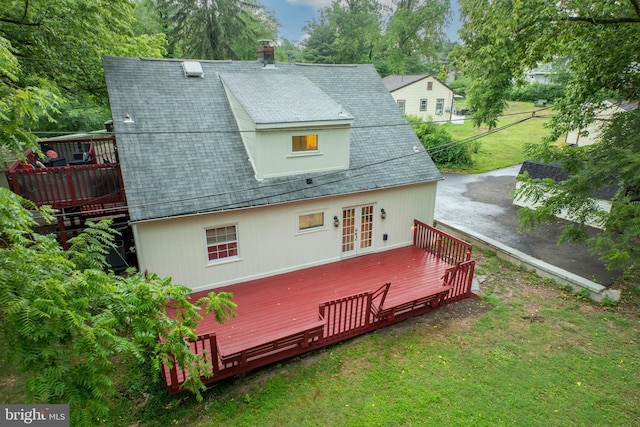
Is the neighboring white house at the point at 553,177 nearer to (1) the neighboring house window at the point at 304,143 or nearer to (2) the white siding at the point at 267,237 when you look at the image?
(2) the white siding at the point at 267,237

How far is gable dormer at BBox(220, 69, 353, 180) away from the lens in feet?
32.8

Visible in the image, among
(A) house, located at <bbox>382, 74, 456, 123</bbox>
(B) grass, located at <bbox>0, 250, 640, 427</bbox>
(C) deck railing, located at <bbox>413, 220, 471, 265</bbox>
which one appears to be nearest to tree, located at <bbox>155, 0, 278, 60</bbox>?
(A) house, located at <bbox>382, 74, 456, 123</bbox>

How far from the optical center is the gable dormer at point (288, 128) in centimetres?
998

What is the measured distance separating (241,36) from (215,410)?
82.6ft

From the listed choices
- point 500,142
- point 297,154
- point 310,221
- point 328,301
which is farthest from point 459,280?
point 500,142

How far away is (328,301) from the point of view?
8289mm

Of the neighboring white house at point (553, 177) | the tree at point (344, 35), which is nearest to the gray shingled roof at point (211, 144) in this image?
the neighboring white house at point (553, 177)

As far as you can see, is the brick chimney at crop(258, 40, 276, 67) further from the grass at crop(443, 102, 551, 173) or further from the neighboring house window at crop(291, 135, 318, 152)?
the grass at crop(443, 102, 551, 173)

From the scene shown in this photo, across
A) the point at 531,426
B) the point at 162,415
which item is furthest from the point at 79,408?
the point at 531,426

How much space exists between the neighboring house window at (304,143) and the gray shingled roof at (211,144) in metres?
0.65

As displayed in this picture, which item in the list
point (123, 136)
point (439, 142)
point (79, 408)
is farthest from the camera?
point (439, 142)

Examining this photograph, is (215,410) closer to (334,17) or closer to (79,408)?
(79,408)

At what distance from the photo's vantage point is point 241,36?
25188 millimetres

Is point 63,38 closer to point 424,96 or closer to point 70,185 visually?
point 70,185
